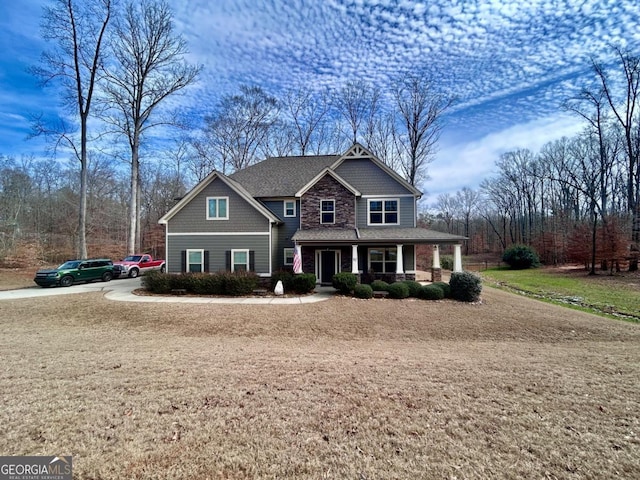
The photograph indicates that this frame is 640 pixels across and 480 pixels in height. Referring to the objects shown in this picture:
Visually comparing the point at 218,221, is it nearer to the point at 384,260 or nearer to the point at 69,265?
the point at 69,265

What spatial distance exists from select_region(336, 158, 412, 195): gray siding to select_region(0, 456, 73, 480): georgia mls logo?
1787cm

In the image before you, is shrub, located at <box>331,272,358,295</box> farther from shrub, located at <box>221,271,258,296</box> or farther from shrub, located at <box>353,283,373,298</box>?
shrub, located at <box>221,271,258,296</box>

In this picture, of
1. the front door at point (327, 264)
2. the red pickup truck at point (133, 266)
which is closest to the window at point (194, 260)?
the red pickup truck at point (133, 266)

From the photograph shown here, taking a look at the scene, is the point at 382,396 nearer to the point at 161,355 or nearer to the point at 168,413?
the point at 168,413

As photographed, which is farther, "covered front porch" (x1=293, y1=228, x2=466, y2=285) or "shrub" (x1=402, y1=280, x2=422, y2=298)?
"covered front porch" (x1=293, y1=228, x2=466, y2=285)

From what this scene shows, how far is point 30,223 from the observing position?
109 feet

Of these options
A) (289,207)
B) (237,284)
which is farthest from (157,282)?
(289,207)

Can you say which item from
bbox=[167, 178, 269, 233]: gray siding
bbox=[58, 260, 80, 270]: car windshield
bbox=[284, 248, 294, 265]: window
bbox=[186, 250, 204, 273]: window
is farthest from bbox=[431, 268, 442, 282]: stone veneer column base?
bbox=[58, 260, 80, 270]: car windshield

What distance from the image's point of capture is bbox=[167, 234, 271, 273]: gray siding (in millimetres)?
16562

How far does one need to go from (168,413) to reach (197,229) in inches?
571

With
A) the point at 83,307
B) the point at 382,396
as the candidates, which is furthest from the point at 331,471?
the point at 83,307

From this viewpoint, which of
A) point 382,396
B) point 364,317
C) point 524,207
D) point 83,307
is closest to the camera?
point 382,396

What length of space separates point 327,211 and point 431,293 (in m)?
8.15

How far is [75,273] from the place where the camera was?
17.5 metres
